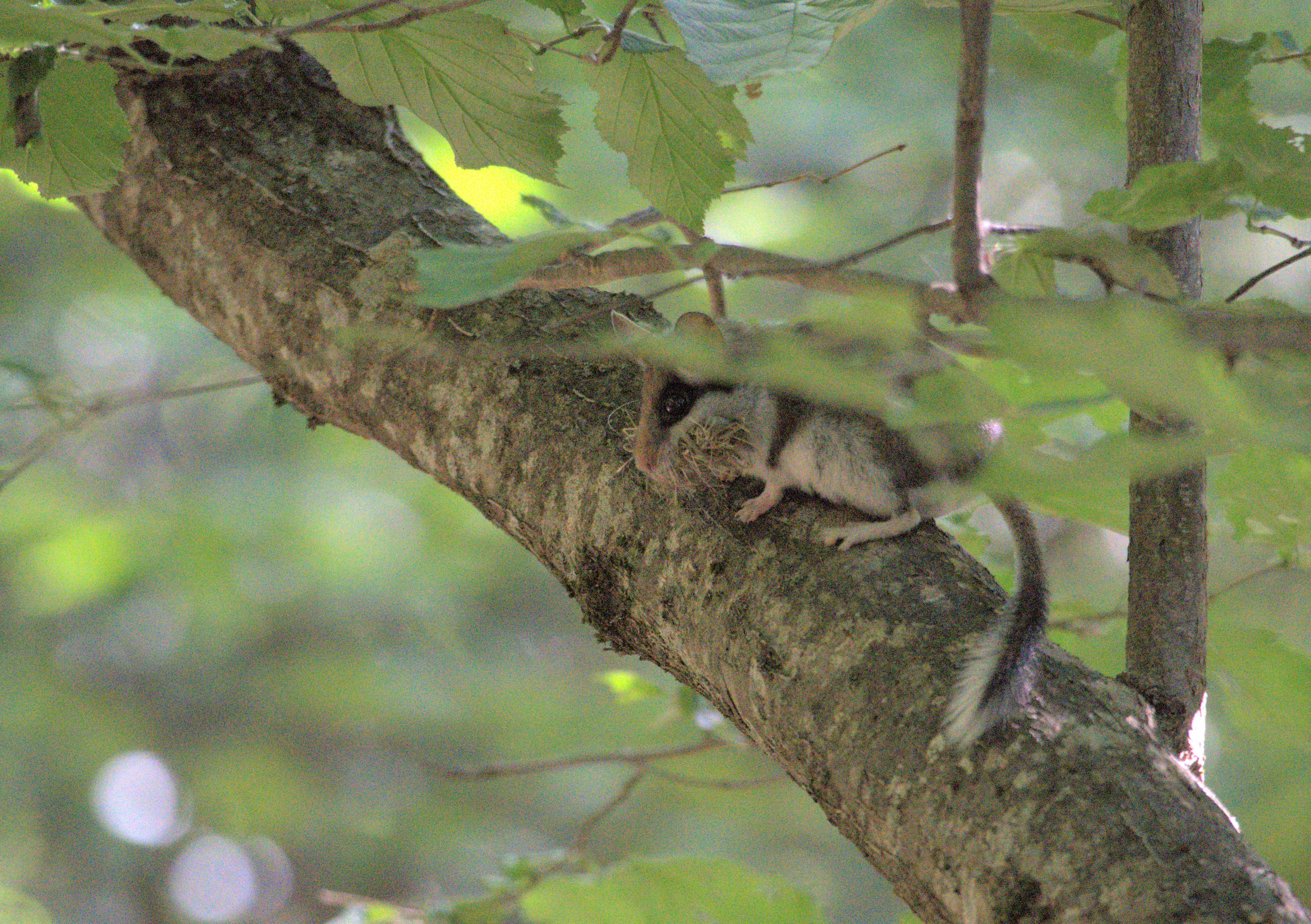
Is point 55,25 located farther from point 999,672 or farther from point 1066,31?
point 1066,31

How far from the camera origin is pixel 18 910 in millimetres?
5660

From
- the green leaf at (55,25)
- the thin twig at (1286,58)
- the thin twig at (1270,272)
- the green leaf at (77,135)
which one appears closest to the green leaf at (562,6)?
the green leaf at (55,25)

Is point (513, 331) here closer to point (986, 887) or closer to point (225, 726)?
point (986, 887)

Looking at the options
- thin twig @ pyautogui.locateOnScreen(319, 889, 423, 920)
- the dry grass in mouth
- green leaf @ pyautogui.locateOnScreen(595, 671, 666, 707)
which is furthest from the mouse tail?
thin twig @ pyautogui.locateOnScreen(319, 889, 423, 920)

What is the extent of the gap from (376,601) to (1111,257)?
607cm

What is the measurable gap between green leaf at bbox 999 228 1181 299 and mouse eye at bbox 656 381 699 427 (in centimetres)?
84

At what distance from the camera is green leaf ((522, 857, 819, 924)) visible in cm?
210

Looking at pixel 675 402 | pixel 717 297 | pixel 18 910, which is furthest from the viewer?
pixel 18 910

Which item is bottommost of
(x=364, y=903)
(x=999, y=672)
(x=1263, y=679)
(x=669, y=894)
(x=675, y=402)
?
(x=364, y=903)

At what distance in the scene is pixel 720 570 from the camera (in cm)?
148

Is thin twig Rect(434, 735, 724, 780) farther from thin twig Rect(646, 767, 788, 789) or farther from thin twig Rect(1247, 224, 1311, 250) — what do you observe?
thin twig Rect(1247, 224, 1311, 250)

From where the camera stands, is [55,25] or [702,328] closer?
[55,25]

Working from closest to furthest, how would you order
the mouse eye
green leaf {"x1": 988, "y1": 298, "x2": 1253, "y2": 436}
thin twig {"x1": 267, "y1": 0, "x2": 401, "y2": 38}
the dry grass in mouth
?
green leaf {"x1": 988, "y1": 298, "x2": 1253, "y2": 436}
thin twig {"x1": 267, "y1": 0, "x2": 401, "y2": 38}
the dry grass in mouth
the mouse eye

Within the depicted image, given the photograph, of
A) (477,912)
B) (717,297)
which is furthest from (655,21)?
(477,912)
